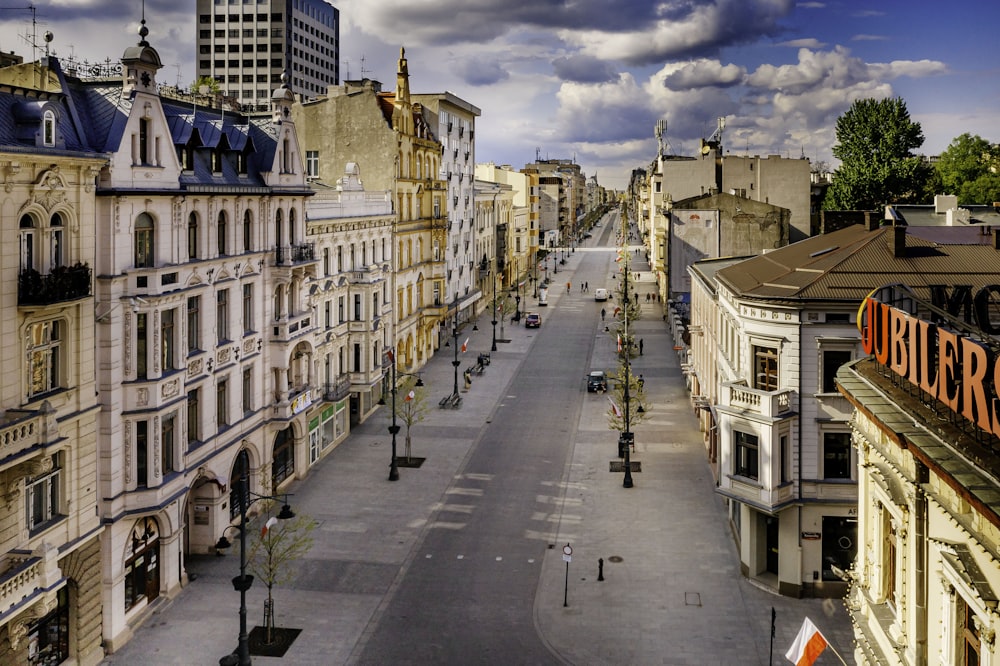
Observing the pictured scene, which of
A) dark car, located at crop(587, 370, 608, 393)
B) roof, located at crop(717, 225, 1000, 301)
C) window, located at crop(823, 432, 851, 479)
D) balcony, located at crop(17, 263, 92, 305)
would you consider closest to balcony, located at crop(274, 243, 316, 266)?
balcony, located at crop(17, 263, 92, 305)

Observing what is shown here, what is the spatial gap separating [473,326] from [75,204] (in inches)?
2930

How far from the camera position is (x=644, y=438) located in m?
Result: 54.0

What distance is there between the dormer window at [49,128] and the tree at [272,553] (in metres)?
13.2

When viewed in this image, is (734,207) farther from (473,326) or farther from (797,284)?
(797,284)

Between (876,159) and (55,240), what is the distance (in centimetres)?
7869

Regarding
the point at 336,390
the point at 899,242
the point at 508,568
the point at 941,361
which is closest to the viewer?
the point at 941,361

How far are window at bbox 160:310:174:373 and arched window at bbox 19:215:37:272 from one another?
621cm

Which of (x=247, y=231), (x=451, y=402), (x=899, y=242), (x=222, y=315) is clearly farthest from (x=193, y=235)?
(x=451, y=402)

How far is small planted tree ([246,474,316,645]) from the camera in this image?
2959cm

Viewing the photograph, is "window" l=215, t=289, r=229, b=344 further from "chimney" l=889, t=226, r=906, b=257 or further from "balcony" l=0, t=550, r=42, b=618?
"chimney" l=889, t=226, r=906, b=257

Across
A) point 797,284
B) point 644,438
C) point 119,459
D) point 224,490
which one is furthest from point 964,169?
point 119,459

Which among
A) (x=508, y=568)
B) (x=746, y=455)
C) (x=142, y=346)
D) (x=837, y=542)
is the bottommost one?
(x=508, y=568)

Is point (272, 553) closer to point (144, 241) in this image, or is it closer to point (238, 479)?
point (238, 479)

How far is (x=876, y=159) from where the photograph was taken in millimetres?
86562
